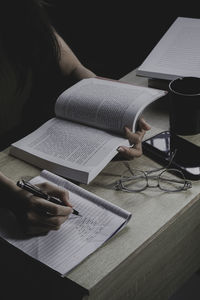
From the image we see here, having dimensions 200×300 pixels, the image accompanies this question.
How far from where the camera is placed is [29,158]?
1.24m

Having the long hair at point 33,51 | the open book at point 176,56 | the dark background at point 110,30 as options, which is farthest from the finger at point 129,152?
the dark background at point 110,30

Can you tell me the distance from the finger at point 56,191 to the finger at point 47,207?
29 mm

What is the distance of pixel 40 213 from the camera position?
103 cm

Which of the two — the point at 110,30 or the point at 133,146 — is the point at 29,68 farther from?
the point at 110,30

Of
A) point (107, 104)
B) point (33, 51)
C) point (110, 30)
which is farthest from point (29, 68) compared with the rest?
point (110, 30)

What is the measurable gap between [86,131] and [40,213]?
320 millimetres

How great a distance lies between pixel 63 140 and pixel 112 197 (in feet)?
0.77

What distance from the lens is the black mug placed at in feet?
4.00

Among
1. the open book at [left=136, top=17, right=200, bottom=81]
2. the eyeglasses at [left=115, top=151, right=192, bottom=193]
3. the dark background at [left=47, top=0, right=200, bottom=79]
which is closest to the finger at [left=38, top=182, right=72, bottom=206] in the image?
the eyeglasses at [left=115, top=151, right=192, bottom=193]

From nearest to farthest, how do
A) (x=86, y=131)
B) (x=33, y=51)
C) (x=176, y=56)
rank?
(x=86, y=131) → (x=176, y=56) → (x=33, y=51)

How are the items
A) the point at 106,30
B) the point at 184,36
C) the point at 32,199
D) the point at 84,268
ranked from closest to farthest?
1. the point at 84,268
2. the point at 32,199
3. the point at 184,36
4. the point at 106,30

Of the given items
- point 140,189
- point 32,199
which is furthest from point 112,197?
point 32,199

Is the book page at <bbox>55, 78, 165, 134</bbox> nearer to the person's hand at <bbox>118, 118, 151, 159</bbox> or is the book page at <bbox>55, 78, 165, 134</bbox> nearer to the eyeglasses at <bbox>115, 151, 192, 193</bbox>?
the person's hand at <bbox>118, 118, 151, 159</bbox>

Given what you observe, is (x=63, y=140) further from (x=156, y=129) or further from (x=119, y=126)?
(x=156, y=129)
